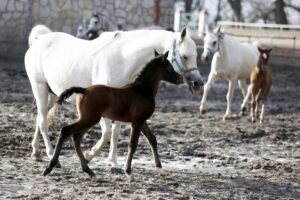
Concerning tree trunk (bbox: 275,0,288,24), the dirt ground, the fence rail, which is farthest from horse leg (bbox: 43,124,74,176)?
tree trunk (bbox: 275,0,288,24)

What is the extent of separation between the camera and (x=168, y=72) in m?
7.69

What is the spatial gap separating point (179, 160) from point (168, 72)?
1929 mm

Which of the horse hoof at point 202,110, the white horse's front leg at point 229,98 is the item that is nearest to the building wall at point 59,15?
the white horse's front leg at point 229,98

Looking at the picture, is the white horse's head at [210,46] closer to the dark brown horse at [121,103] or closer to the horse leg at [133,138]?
the dark brown horse at [121,103]

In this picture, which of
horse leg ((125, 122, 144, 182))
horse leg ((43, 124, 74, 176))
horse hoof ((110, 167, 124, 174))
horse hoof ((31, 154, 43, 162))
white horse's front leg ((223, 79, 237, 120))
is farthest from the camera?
white horse's front leg ((223, 79, 237, 120))

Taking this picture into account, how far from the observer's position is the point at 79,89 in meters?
7.32

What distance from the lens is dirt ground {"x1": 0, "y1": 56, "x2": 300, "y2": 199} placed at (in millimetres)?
7258

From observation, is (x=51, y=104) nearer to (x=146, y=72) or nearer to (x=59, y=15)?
(x=146, y=72)

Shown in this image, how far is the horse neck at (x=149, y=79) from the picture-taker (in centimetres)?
765

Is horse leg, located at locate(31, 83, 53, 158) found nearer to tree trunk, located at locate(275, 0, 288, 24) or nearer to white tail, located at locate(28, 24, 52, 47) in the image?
white tail, located at locate(28, 24, 52, 47)

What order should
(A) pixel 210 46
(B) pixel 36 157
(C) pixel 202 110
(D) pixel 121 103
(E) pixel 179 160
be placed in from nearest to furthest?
1. (D) pixel 121 103
2. (B) pixel 36 157
3. (E) pixel 179 160
4. (C) pixel 202 110
5. (A) pixel 210 46

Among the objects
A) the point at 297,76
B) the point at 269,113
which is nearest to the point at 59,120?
the point at 269,113

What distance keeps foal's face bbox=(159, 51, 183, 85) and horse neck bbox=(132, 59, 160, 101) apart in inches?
2.1

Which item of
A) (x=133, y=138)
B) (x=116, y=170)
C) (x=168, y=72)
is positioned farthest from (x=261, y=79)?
(x=133, y=138)
